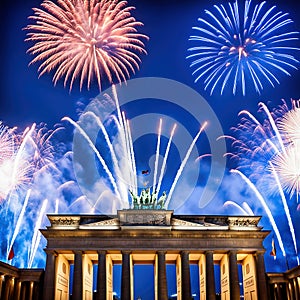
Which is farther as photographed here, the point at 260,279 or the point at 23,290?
the point at 23,290

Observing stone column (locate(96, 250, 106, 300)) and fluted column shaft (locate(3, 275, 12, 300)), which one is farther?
stone column (locate(96, 250, 106, 300))

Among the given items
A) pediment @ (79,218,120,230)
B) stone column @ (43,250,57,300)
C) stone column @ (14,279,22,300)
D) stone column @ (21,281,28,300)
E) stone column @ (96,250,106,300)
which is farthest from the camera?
stone column @ (21,281,28,300)

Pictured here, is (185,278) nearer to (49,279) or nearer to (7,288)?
(49,279)

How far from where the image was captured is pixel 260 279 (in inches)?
2491

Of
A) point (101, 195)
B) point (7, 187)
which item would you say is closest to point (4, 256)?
point (101, 195)

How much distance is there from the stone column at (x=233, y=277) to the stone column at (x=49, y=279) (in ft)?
87.0

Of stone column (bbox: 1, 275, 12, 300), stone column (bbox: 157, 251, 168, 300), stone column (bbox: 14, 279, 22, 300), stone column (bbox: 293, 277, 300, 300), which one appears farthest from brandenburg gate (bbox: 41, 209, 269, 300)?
stone column (bbox: 14, 279, 22, 300)

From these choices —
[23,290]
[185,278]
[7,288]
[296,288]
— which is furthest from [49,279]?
[296,288]

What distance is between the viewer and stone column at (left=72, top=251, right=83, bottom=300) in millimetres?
62875

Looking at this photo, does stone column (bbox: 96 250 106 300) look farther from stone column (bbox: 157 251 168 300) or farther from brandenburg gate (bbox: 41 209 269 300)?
stone column (bbox: 157 251 168 300)

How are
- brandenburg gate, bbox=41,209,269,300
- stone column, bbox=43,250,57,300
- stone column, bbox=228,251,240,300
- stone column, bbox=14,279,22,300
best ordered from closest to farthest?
1. stone column, bbox=43,250,57,300
2. stone column, bbox=228,251,240,300
3. brandenburg gate, bbox=41,209,269,300
4. stone column, bbox=14,279,22,300

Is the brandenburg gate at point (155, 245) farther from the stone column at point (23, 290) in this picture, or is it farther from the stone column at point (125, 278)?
the stone column at point (23, 290)

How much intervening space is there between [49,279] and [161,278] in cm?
1664

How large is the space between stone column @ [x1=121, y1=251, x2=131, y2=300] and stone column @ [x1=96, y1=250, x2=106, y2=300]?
2824mm
